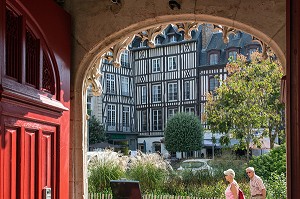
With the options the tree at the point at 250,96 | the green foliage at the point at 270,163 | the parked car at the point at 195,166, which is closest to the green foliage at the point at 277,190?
the green foliage at the point at 270,163

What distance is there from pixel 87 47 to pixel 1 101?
1.56 meters

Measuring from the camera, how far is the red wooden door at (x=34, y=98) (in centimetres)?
264

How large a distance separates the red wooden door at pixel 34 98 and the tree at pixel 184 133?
25.6 metres

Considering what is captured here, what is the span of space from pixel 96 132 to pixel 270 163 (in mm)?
18682

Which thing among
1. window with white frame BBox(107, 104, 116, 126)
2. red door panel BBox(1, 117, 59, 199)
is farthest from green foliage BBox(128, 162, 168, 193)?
window with white frame BBox(107, 104, 116, 126)

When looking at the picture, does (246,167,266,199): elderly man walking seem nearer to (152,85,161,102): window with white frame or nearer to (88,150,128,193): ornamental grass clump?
(88,150,128,193): ornamental grass clump

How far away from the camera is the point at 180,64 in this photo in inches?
1272

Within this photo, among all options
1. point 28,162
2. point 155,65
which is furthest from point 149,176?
point 155,65

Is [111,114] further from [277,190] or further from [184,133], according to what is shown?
[277,190]

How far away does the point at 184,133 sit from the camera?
2914 centimetres

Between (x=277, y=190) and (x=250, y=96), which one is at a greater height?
(x=250, y=96)

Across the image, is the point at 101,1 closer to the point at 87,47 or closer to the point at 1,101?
the point at 87,47

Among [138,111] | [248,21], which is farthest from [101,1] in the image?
[138,111]

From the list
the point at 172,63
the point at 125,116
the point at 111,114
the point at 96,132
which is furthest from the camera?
the point at 125,116
